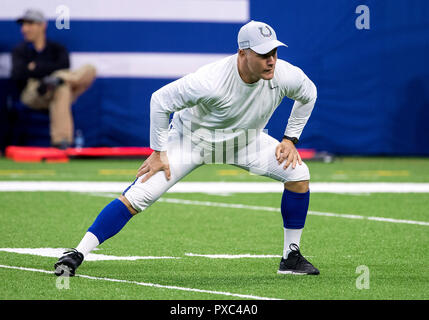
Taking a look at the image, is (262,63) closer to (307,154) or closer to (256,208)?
(256,208)

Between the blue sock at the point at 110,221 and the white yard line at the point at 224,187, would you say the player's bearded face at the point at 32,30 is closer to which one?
the white yard line at the point at 224,187

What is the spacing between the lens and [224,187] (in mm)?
11789

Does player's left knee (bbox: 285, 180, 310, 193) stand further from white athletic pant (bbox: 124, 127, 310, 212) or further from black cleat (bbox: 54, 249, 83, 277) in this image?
black cleat (bbox: 54, 249, 83, 277)

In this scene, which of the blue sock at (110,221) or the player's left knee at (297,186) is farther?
the player's left knee at (297,186)

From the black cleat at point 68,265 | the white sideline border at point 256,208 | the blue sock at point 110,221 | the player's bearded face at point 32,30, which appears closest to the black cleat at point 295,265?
the blue sock at point 110,221

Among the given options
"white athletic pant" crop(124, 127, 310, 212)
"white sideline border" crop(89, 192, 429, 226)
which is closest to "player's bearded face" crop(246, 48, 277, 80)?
"white athletic pant" crop(124, 127, 310, 212)

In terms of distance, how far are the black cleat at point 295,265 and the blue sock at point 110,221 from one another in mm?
1068

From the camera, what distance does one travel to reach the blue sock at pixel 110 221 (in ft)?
18.7

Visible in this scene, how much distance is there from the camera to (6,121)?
55.8 ft

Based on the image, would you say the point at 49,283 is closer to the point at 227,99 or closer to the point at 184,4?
the point at 227,99

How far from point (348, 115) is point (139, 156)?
13.1 ft

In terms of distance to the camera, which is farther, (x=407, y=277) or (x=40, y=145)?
→ (x=40, y=145)

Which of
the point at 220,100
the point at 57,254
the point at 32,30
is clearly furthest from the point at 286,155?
the point at 32,30
